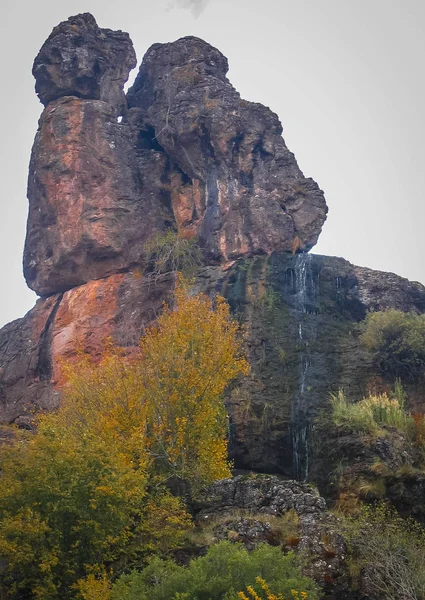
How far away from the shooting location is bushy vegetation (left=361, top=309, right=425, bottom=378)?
2834 centimetres

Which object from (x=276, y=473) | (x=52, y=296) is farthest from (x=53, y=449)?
(x=52, y=296)

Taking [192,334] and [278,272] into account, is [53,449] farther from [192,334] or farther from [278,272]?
[278,272]

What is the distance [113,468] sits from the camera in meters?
16.6

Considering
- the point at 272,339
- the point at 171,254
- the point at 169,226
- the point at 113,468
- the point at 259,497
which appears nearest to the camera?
the point at 113,468

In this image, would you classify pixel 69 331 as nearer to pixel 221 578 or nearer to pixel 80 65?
pixel 80 65

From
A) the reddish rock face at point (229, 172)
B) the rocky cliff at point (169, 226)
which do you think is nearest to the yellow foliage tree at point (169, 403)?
the rocky cliff at point (169, 226)

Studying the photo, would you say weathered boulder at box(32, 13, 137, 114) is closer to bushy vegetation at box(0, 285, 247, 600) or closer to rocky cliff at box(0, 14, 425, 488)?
rocky cliff at box(0, 14, 425, 488)

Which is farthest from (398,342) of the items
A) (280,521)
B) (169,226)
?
(169,226)

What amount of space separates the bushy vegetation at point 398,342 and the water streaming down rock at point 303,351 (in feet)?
9.68

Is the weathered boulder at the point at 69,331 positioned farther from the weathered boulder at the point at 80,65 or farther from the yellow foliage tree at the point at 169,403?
the weathered boulder at the point at 80,65

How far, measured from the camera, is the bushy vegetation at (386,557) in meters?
14.7

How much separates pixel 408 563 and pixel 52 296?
93.5 ft

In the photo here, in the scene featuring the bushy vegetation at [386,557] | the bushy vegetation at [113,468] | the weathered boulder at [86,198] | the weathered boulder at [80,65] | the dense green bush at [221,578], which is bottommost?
the bushy vegetation at [386,557]

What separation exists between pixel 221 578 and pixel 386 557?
4749 mm
